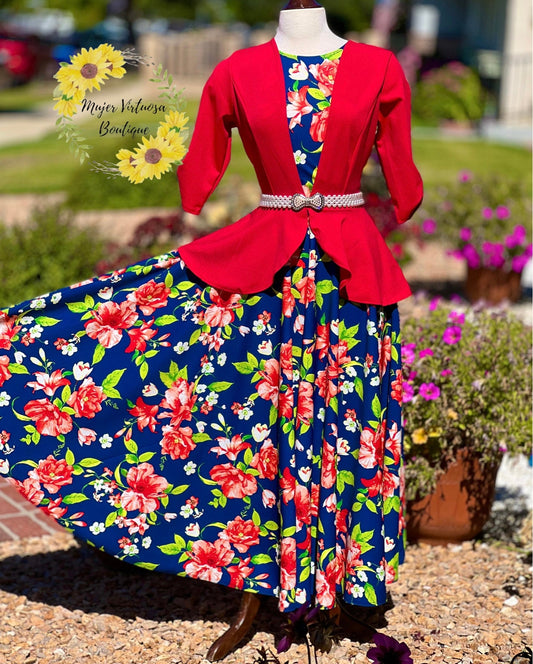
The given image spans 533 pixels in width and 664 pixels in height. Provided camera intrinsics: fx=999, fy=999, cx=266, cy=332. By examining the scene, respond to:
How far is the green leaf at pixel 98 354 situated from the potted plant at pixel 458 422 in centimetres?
119

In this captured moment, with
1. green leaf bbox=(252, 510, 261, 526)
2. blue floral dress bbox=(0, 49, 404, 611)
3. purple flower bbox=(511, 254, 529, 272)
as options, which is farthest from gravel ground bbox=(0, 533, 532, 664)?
purple flower bbox=(511, 254, 529, 272)

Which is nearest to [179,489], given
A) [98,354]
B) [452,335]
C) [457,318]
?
[98,354]

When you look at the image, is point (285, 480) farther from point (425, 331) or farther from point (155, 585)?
point (425, 331)

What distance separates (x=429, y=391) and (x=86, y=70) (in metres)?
1.61

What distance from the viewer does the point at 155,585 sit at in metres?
3.52

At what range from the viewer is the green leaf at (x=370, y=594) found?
2.89 metres

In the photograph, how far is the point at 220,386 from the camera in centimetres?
285

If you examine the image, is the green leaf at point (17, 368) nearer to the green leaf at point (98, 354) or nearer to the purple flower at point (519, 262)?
the green leaf at point (98, 354)

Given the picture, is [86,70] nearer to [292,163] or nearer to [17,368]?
[292,163]

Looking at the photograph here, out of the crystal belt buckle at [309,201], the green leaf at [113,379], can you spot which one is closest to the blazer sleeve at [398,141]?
the crystal belt buckle at [309,201]

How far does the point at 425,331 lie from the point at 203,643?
1484 mm

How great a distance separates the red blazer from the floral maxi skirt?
8 centimetres

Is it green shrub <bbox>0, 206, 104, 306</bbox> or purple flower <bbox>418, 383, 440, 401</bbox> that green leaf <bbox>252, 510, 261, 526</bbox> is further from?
green shrub <bbox>0, 206, 104, 306</bbox>

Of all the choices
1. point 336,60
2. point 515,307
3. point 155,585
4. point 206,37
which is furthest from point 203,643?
point 206,37
